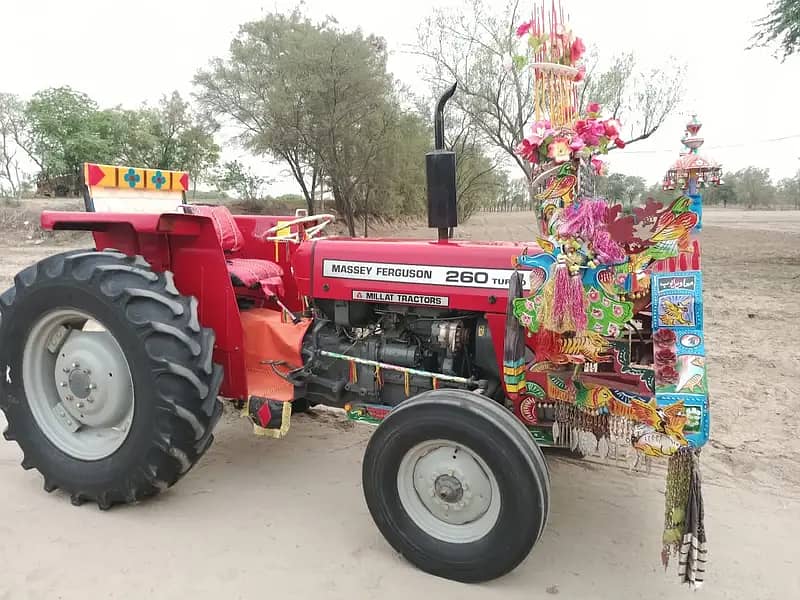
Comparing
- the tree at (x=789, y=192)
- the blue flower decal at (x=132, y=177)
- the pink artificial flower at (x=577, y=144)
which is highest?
the tree at (x=789, y=192)

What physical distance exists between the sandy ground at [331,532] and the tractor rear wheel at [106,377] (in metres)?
0.22

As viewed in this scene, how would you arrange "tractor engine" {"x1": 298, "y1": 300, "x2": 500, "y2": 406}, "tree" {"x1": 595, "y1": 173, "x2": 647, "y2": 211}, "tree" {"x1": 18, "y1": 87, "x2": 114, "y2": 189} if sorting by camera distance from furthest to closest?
"tree" {"x1": 18, "y1": 87, "x2": 114, "y2": 189}, "tractor engine" {"x1": 298, "y1": 300, "x2": 500, "y2": 406}, "tree" {"x1": 595, "y1": 173, "x2": 647, "y2": 211}

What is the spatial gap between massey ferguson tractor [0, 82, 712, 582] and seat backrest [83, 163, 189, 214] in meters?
0.06

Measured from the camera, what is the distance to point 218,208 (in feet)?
12.6

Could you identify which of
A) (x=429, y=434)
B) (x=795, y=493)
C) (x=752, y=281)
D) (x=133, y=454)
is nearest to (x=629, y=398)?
(x=429, y=434)

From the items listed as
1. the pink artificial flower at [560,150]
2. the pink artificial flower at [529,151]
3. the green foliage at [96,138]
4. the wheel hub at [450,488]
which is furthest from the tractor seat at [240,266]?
the green foliage at [96,138]

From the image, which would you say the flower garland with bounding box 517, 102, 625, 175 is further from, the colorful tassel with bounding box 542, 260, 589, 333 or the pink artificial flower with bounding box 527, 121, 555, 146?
the colorful tassel with bounding box 542, 260, 589, 333

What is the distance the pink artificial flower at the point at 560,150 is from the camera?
2334 mm

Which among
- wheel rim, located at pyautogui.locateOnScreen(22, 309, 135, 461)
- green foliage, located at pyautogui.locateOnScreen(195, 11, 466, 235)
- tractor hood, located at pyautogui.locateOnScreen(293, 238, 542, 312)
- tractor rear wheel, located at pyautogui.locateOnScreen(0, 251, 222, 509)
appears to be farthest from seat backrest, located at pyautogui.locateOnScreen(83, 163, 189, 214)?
green foliage, located at pyautogui.locateOnScreen(195, 11, 466, 235)

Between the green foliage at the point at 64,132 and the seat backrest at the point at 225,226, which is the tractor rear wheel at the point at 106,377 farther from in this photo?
the green foliage at the point at 64,132

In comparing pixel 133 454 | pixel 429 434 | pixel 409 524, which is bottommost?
pixel 409 524

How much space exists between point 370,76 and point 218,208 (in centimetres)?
1688

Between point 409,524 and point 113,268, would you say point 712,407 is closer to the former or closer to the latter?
point 409,524

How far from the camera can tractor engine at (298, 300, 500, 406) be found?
3035 mm
